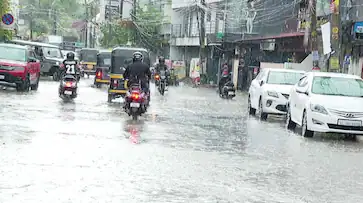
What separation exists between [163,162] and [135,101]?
8.02m

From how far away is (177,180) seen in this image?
9438 millimetres

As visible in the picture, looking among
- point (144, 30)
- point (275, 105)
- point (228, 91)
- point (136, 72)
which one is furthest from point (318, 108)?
point (144, 30)

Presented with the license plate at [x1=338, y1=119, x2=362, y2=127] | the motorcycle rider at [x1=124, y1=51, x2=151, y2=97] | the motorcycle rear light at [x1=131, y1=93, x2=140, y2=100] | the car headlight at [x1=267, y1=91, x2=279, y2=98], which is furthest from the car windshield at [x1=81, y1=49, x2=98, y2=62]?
the license plate at [x1=338, y1=119, x2=362, y2=127]

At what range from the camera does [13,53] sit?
2902 centimetres

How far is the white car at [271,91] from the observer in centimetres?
2205

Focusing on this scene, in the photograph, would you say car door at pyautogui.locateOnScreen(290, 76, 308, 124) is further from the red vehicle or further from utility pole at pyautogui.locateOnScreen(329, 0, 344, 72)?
the red vehicle

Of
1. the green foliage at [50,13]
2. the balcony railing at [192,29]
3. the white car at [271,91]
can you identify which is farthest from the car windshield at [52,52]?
the green foliage at [50,13]

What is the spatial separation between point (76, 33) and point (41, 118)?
4913 inches

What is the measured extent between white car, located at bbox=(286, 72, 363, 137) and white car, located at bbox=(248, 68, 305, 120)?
9.15ft

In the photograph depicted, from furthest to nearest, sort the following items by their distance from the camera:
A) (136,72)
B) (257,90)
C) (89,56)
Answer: (89,56)
(257,90)
(136,72)

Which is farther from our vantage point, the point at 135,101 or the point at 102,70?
the point at 102,70

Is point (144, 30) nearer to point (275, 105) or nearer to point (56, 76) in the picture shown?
point (56, 76)

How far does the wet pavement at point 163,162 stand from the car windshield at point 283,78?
13.5 feet

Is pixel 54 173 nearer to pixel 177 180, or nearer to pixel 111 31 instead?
pixel 177 180
